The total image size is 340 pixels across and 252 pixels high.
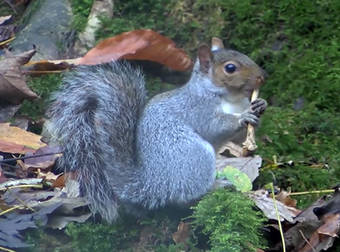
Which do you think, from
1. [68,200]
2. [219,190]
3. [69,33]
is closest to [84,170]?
[68,200]

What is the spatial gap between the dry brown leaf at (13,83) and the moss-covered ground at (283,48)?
263 mm

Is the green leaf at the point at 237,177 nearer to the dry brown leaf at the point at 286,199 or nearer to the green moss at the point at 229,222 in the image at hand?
the dry brown leaf at the point at 286,199

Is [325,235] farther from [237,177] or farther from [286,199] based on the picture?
[237,177]

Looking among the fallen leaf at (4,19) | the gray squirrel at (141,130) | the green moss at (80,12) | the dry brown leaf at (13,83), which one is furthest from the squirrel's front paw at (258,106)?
the fallen leaf at (4,19)

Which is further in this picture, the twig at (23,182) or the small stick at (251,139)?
the small stick at (251,139)

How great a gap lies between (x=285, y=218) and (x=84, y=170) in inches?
31.6

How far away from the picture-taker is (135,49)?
4.37 meters

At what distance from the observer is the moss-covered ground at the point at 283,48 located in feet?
14.0

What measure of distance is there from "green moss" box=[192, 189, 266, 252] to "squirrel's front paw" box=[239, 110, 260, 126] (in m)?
0.50

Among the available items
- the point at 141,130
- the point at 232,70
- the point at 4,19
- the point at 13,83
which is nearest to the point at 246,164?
the point at 232,70

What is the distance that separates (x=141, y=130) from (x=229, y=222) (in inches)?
22.9

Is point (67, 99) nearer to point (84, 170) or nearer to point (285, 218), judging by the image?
point (84, 170)

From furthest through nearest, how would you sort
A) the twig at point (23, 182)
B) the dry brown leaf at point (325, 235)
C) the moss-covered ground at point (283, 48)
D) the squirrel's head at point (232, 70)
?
the moss-covered ground at point (283, 48) < the squirrel's head at point (232, 70) < the twig at point (23, 182) < the dry brown leaf at point (325, 235)

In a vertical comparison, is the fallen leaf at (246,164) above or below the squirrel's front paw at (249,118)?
below
